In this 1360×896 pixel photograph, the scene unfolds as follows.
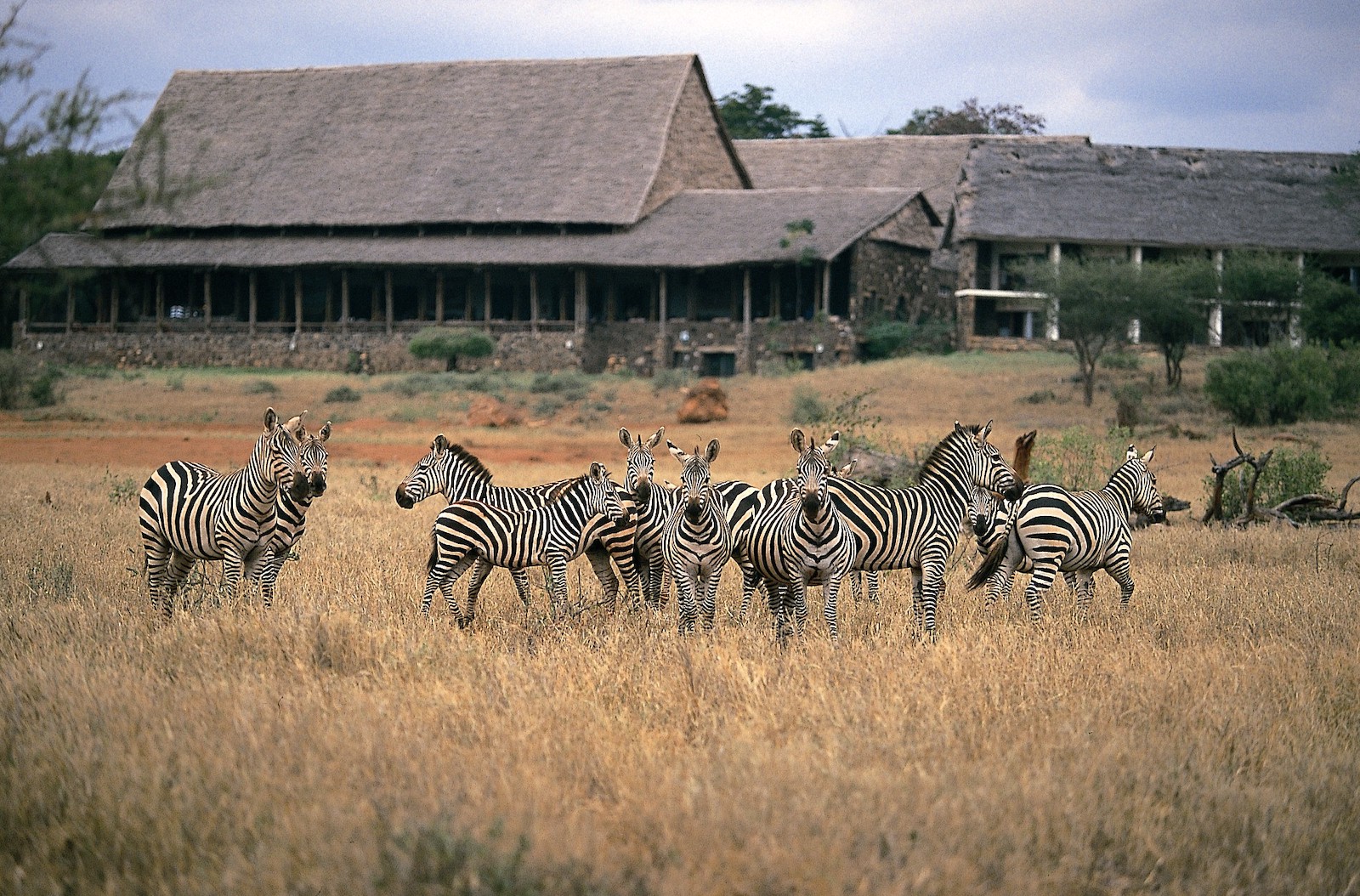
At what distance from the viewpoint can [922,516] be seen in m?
10.0

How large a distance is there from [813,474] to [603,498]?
1886 mm

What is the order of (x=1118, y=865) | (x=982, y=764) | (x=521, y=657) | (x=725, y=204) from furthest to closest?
(x=725, y=204) → (x=521, y=657) → (x=982, y=764) → (x=1118, y=865)

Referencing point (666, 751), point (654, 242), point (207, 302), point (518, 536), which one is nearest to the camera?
point (666, 751)

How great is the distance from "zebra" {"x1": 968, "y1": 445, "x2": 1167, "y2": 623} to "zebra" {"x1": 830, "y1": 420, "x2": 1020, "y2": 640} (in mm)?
389

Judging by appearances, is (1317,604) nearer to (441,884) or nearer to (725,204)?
(441,884)

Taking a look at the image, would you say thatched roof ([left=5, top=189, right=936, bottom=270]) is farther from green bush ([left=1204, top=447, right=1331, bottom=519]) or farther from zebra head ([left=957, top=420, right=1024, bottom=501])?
zebra head ([left=957, top=420, right=1024, bottom=501])

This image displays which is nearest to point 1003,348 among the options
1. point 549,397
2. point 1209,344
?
point 1209,344

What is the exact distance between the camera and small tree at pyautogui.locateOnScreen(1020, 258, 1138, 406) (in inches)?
1268

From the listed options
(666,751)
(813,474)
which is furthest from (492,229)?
(666,751)

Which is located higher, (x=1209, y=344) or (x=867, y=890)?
(x=1209, y=344)

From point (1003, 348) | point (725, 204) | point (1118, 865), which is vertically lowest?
point (1118, 865)

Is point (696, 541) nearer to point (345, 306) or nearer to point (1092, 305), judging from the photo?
point (1092, 305)

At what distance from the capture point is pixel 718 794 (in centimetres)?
543

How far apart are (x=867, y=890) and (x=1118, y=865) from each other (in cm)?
122
